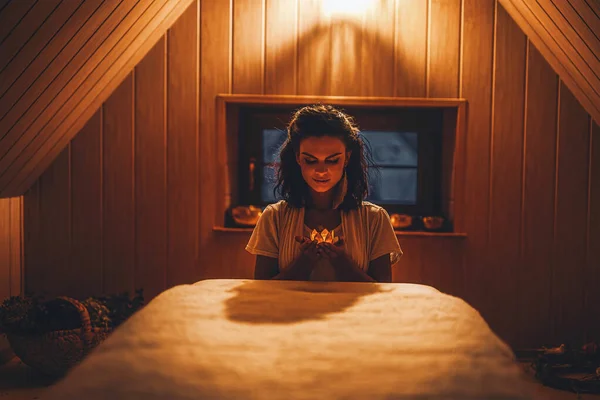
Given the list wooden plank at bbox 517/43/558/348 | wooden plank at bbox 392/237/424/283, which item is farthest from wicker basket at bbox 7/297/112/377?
wooden plank at bbox 517/43/558/348

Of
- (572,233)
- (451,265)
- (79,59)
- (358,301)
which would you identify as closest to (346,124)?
(358,301)

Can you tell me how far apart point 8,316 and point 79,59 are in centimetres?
100

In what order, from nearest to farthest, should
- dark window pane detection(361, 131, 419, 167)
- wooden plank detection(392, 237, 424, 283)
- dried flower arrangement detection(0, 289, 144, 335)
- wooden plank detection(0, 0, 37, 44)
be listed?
wooden plank detection(0, 0, 37, 44) → dried flower arrangement detection(0, 289, 144, 335) → wooden plank detection(392, 237, 424, 283) → dark window pane detection(361, 131, 419, 167)

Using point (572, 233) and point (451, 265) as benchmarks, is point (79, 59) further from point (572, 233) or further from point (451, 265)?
point (572, 233)

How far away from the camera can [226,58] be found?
7.97 ft

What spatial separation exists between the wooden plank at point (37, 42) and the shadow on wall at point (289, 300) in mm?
920

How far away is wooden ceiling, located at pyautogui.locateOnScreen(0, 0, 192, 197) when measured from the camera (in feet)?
4.98

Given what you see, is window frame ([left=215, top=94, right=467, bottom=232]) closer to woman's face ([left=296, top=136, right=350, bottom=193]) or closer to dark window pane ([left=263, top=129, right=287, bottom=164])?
dark window pane ([left=263, top=129, right=287, bottom=164])

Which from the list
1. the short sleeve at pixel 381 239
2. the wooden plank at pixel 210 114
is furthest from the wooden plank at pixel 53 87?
the short sleeve at pixel 381 239

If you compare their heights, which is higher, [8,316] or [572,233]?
[572,233]

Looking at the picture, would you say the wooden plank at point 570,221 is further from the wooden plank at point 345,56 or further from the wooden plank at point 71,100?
the wooden plank at point 71,100

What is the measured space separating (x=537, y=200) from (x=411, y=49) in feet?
2.71

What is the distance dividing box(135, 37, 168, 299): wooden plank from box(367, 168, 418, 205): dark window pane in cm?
A: 95

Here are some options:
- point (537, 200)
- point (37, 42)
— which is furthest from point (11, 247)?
point (537, 200)
